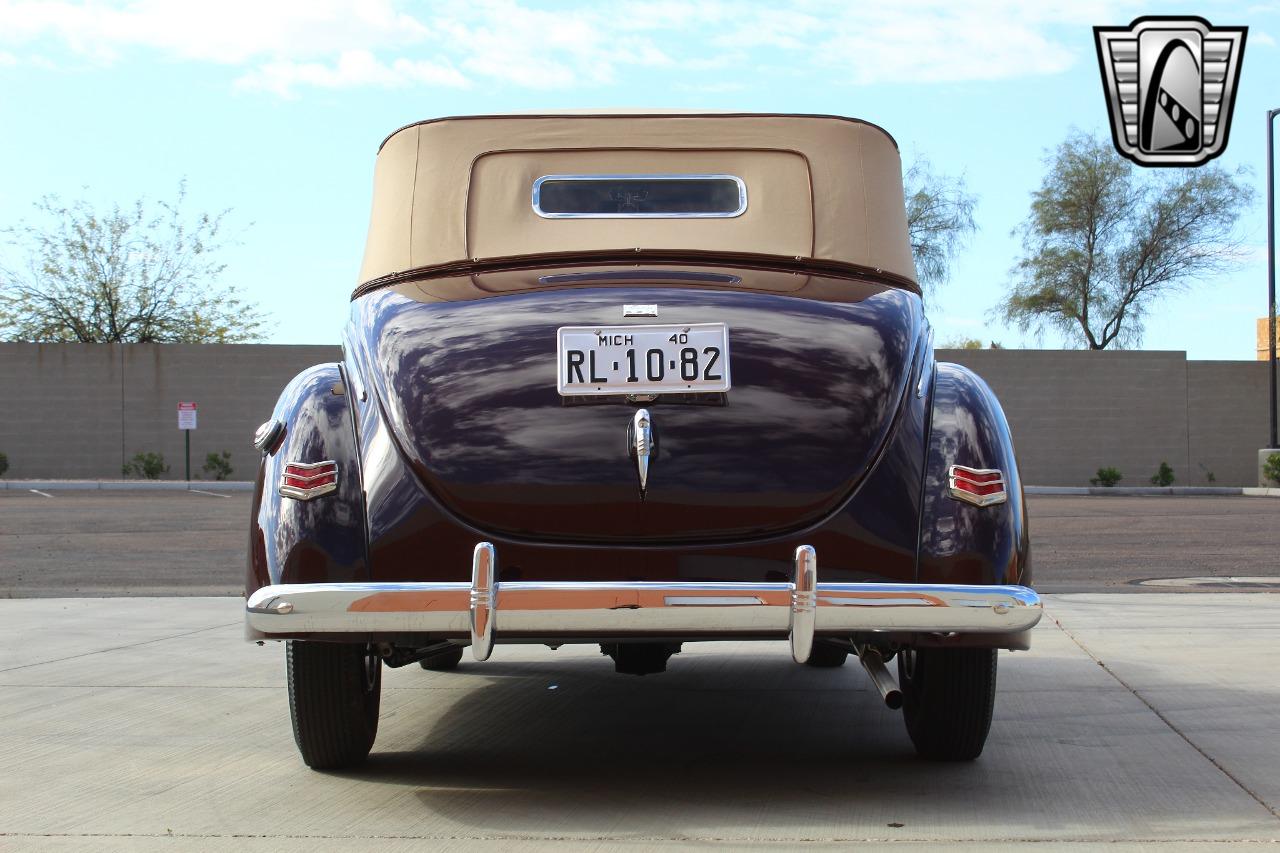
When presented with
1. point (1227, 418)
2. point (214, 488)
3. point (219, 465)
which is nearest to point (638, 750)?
point (214, 488)

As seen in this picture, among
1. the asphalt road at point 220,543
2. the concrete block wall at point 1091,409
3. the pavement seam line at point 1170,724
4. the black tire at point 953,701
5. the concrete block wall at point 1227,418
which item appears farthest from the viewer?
the concrete block wall at point 1227,418

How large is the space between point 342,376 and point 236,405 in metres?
26.2

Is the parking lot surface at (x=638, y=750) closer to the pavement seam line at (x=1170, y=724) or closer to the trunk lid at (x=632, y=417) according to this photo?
the pavement seam line at (x=1170, y=724)

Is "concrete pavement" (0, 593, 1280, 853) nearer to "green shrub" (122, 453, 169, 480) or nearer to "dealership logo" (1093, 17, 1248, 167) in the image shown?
"dealership logo" (1093, 17, 1248, 167)

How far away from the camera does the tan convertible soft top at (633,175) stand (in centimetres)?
420

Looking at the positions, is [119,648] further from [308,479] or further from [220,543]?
[220,543]

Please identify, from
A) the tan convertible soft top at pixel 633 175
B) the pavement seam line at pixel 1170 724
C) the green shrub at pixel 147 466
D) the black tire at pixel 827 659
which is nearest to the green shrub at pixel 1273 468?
the green shrub at pixel 147 466

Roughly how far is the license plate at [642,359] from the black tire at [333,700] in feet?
3.29

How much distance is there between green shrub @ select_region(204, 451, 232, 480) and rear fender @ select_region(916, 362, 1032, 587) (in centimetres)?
2638

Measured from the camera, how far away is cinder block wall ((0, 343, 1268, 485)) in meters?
28.9

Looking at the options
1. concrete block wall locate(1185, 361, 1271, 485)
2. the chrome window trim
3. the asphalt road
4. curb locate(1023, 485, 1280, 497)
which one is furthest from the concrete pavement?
concrete block wall locate(1185, 361, 1271, 485)

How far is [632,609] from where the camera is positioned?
10.4 ft

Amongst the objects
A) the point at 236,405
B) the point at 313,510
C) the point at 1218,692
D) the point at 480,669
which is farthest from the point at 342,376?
the point at 236,405

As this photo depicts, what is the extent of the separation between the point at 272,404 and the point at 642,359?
2626 cm
